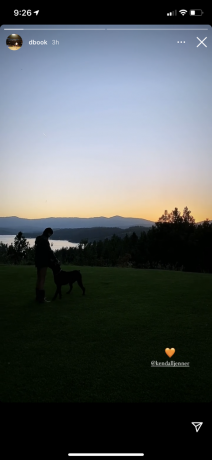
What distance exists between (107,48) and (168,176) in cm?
178

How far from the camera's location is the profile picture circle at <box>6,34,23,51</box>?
119 inches

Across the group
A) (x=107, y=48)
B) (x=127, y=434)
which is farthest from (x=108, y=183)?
(x=127, y=434)

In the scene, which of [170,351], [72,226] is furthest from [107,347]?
[72,226]

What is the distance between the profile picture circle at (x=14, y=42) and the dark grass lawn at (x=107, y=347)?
394 cm

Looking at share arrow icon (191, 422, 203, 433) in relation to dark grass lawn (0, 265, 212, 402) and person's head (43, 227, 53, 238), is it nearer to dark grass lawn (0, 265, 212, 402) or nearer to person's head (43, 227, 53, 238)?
dark grass lawn (0, 265, 212, 402)

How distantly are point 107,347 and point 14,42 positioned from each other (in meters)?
4.16

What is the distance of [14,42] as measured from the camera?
3.04 m

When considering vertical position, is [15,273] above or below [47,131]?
below

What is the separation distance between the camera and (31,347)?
3418mm

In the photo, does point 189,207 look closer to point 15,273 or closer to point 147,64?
point 147,64

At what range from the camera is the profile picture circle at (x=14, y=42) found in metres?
3.03
